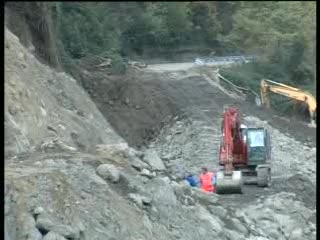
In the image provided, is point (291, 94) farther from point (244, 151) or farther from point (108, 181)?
point (108, 181)

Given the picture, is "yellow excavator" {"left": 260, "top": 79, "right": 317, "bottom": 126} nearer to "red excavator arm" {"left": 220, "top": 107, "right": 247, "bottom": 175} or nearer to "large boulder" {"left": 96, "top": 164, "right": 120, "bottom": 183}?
"red excavator arm" {"left": 220, "top": 107, "right": 247, "bottom": 175}

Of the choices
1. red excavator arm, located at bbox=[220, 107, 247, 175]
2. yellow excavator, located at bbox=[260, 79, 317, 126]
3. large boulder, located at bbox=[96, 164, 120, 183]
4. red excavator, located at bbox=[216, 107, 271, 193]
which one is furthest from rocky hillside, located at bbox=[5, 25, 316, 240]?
yellow excavator, located at bbox=[260, 79, 317, 126]

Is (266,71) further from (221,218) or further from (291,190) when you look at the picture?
(221,218)

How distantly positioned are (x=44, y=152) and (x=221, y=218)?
3034mm

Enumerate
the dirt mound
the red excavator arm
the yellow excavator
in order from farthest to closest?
the yellow excavator < the red excavator arm < the dirt mound

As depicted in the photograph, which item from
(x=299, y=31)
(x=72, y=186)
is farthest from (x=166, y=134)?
(x=72, y=186)

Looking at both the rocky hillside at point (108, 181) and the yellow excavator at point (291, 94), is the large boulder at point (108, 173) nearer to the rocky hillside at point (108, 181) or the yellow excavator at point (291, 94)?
the rocky hillside at point (108, 181)

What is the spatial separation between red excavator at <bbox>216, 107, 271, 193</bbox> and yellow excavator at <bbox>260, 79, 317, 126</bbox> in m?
7.92

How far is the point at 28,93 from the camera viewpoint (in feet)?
54.5

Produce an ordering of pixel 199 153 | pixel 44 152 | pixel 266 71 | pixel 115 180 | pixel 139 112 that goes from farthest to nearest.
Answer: pixel 266 71, pixel 139 112, pixel 199 153, pixel 44 152, pixel 115 180

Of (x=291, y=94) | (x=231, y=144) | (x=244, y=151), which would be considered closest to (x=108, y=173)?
(x=231, y=144)

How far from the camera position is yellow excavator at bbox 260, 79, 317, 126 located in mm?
25886
